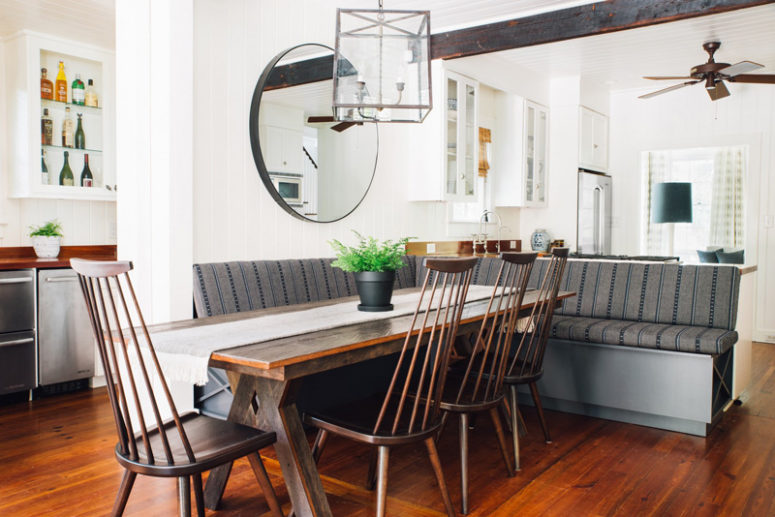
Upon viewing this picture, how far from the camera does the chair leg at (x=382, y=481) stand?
1948 millimetres

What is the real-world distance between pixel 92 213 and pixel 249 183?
1.76 metres

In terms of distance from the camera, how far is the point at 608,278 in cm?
394

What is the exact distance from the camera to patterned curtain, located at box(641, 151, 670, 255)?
6820 mm

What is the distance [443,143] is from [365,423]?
3123 mm

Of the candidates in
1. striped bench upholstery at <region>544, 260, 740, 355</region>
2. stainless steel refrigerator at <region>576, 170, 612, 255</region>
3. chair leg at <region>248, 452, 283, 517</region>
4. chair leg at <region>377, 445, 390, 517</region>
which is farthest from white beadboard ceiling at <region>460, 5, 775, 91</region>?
chair leg at <region>248, 452, 283, 517</region>

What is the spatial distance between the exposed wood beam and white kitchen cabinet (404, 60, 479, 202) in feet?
2.16

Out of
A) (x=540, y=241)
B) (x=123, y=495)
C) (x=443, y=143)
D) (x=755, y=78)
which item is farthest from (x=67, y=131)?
(x=755, y=78)

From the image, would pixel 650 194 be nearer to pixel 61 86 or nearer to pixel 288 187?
pixel 288 187

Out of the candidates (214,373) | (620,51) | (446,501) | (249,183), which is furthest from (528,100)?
(446,501)

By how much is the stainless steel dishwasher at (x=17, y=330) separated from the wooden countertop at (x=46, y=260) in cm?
5

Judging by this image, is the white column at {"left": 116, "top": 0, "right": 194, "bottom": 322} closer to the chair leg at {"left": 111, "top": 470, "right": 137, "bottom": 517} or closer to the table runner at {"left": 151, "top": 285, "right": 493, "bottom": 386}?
the table runner at {"left": 151, "top": 285, "right": 493, "bottom": 386}

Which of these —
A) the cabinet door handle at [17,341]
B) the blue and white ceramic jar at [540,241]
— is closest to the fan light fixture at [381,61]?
the cabinet door handle at [17,341]

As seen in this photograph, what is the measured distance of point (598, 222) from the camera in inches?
258

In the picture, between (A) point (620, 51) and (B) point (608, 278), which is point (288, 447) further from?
(A) point (620, 51)
